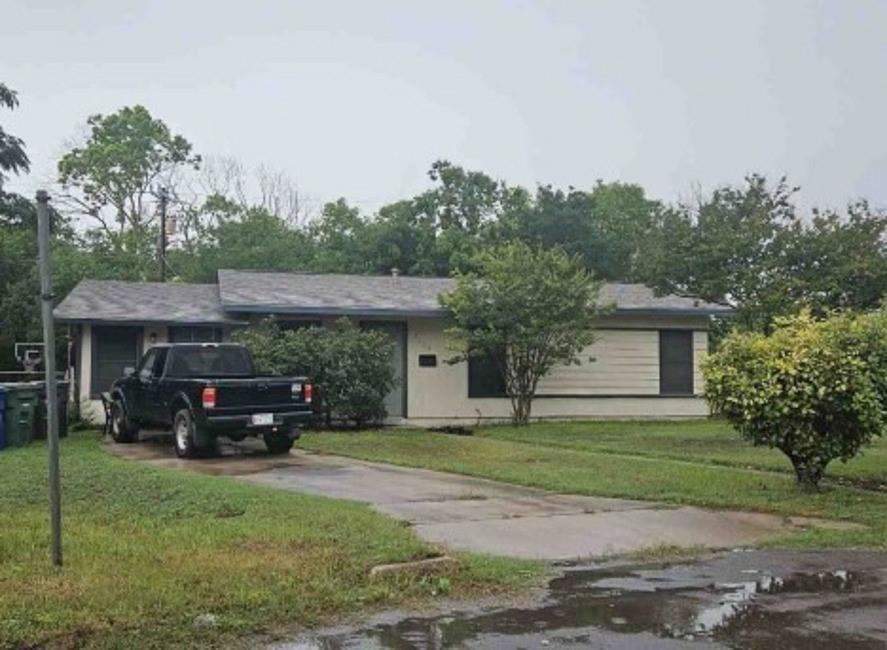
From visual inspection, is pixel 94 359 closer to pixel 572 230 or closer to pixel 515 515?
pixel 515 515

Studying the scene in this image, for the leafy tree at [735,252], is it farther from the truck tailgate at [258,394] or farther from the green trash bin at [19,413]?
the green trash bin at [19,413]

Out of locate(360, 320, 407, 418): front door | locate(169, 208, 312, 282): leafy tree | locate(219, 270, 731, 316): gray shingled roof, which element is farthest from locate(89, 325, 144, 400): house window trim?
locate(169, 208, 312, 282): leafy tree

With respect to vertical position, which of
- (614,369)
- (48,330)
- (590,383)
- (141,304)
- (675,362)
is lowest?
(590,383)

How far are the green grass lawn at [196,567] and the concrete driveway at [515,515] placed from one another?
22.7 inches

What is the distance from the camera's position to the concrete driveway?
8516mm

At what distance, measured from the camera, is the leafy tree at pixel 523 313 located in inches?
817

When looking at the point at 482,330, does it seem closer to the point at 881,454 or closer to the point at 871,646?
the point at 881,454

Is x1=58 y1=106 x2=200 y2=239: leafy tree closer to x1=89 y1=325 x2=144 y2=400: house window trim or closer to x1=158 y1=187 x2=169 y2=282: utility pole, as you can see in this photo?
x1=158 y1=187 x2=169 y2=282: utility pole

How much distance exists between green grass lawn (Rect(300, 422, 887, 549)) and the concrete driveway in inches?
19.7

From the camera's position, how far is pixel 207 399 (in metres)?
14.9

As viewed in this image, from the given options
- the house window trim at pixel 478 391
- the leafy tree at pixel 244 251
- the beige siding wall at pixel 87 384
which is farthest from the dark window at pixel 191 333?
the leafy tree at pixel 244 251

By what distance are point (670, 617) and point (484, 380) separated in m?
16.9

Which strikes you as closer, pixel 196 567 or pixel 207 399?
pixel 196 567

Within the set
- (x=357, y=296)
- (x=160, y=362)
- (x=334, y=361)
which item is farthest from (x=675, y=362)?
(x=160, y=362)
